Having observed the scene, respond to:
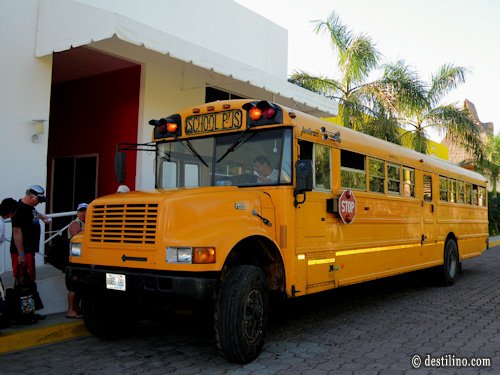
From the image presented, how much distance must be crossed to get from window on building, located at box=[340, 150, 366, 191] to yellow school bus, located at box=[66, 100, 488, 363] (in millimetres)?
14

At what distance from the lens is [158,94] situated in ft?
34.5

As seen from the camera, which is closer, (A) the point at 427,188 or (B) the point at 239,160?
(B) the point at 239,160

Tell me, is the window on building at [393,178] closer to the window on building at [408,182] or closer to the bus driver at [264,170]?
the window on building at [408,182]

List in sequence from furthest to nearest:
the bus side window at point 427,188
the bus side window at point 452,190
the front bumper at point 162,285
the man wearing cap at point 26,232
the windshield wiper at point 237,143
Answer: the bus side window at point 452,190 → the bus side window at point 427,188 → the man wearing cap at point 26,232 → the windshield wiper at point 237,143 → the front bumper at point 162,285

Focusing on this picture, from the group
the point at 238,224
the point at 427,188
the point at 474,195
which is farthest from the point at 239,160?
the point at 474,195

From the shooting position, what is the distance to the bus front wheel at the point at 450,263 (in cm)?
965

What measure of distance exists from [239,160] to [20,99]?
4.57 metres

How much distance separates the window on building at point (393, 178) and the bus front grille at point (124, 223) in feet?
14.1

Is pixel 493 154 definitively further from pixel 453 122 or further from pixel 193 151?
pixel 193 151

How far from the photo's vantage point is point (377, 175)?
23.7 feet

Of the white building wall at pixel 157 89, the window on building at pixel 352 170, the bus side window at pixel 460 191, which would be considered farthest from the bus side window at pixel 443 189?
the white building wall at pixel 157 89

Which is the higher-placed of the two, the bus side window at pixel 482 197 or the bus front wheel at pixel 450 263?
the bus side window at pixel 482 197

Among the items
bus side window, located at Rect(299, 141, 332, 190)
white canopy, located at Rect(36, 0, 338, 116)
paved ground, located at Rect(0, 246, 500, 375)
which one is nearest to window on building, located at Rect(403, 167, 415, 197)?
paved ground, located at Rect(0, 246, 500, 375)

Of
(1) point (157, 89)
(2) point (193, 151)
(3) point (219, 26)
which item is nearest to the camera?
(2) point (193, 151)
